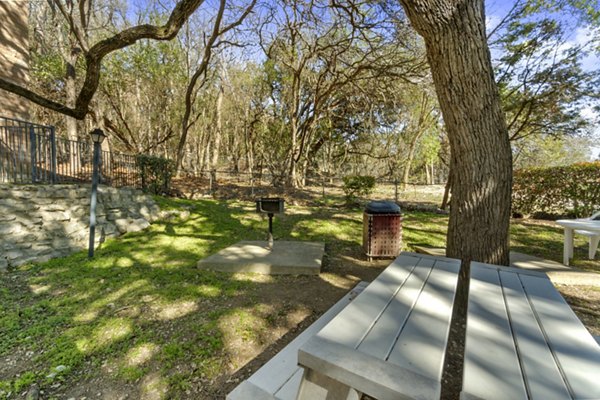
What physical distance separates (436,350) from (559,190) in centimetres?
910

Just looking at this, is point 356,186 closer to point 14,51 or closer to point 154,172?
point 154,172

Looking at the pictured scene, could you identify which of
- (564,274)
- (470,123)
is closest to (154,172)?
(470,123)

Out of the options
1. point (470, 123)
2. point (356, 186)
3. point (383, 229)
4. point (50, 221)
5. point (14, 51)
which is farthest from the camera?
point (356, 186)

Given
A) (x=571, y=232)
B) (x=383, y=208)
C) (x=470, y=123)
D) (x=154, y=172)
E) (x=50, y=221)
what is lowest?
(x=50, y=221)

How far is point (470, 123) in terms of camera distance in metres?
2.34

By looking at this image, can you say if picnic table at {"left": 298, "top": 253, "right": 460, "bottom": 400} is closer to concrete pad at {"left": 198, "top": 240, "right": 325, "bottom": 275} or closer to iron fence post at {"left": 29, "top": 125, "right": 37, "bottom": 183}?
concrete pad at {"left": 198, "top": 240, "right": 325, "bottom": 275}

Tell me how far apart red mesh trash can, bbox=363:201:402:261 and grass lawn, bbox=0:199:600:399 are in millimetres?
201

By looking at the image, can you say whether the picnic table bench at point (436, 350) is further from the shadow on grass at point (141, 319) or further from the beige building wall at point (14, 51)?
the beige building wall at point (14, 51)

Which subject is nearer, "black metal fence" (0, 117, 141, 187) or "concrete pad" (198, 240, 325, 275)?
"concrete pad" (198, 240, 325, 275)

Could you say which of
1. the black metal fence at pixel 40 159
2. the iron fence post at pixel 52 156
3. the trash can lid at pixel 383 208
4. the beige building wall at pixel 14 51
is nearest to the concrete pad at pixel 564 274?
the trash can lid at pixel 383 208

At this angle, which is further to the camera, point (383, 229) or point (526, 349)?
point (383, 229)

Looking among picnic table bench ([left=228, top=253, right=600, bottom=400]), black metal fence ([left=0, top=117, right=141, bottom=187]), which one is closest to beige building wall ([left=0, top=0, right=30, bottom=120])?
black metal fence ([left=0, top=117, right=141, bottom=187])

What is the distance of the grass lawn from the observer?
177 centimetres

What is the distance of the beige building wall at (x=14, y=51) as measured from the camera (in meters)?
6.64
